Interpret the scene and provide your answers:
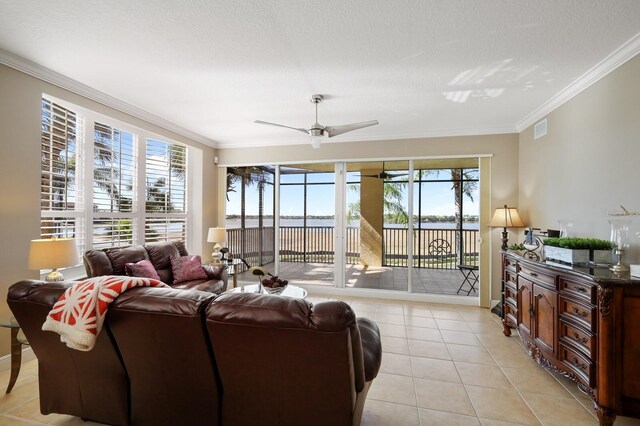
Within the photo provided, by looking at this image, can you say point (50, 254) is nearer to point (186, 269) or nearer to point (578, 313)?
point (186, 269)

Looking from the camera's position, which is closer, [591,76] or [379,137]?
[591,76]

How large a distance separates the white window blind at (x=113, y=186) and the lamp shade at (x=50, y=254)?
1.24m

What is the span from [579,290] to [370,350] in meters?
1.68

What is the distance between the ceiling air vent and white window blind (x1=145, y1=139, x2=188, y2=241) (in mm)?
5397

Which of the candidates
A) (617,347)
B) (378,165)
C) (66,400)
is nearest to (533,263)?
(617,347)

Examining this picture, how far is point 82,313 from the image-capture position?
4.71 ft

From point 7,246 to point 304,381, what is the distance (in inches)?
119

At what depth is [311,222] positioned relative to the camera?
18.7 ft

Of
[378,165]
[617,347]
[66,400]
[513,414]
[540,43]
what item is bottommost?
[513,414]

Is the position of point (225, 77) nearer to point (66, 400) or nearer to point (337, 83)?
point (337, 83)

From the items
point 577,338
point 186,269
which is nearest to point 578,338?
point 577,338

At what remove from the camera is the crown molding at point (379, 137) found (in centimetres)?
439

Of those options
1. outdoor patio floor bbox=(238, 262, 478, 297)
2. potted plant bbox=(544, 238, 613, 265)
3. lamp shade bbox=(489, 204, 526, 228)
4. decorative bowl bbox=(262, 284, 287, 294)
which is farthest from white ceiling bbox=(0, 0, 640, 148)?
outdoor patio floor bbox=(238, 262, 478, 297)

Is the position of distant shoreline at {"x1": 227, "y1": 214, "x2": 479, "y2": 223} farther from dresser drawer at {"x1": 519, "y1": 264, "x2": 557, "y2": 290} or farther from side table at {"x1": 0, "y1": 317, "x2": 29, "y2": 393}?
side table at {"x1": 0, "y1": 317, "x2": 29, "y2": 393}
